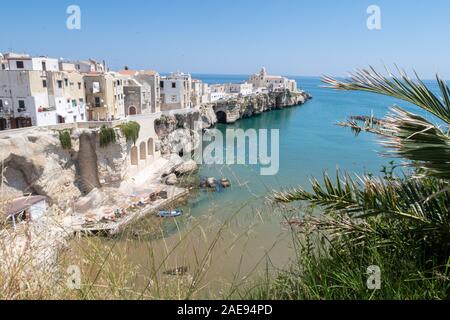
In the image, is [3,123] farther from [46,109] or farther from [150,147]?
[150,147]

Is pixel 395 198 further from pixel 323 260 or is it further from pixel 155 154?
pixel 155 154

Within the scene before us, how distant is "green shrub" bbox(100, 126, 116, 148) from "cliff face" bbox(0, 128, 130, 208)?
0.26 meters

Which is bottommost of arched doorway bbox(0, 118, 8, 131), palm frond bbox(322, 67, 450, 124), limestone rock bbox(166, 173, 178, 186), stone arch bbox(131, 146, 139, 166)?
limestone rock bbox(166, 173, 178, 186)

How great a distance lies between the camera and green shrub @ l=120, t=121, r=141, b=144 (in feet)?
61.4

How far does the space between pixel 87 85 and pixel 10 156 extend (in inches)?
403

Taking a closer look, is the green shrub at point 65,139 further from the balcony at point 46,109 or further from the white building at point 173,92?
the white building at point 173,92

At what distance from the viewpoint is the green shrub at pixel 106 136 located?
17250 mm

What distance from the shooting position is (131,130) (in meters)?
19.4

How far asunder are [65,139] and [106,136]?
2196mm

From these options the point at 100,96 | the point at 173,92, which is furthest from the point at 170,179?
the point at 173,92

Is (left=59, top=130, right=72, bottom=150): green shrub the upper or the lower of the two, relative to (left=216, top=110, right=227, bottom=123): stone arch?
upper

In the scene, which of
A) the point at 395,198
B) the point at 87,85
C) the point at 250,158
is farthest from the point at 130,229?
the point at 87,85

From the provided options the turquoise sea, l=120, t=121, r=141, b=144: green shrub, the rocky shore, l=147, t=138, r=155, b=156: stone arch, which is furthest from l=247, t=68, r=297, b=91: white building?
l=120, t=121, r=141, b=144: green shrub

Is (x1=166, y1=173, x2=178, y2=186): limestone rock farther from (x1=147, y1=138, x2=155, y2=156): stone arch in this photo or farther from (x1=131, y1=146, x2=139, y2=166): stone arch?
(x1=147, y1=138, x2=155, y2=156): stone arch
